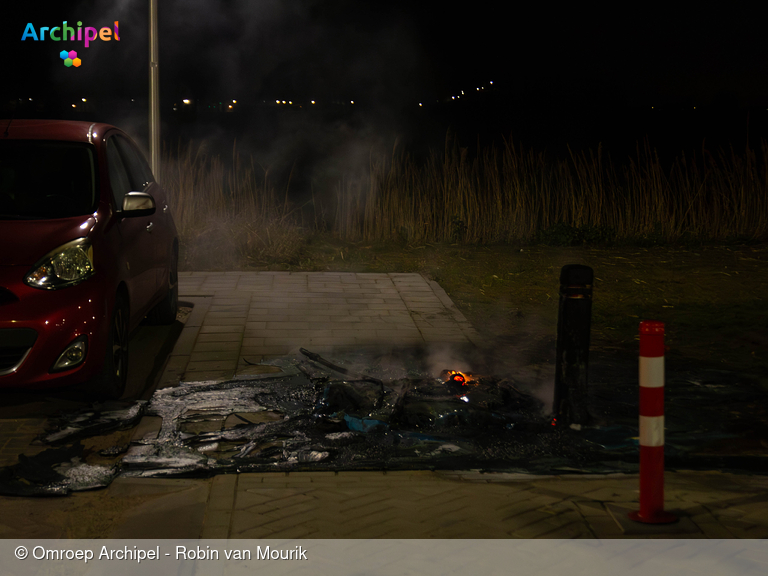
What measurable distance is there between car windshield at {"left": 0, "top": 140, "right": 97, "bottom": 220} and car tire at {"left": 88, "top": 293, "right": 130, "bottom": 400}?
0.67 meters

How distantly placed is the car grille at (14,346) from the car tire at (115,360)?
454 mm

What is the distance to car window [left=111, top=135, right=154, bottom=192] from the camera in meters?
6.01

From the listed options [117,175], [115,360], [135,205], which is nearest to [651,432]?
[115,360]

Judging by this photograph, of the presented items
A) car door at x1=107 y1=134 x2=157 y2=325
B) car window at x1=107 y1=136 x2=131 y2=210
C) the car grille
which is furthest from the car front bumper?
car window at x1=107 y1=136 x2=131 y2=210

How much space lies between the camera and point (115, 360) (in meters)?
4.96

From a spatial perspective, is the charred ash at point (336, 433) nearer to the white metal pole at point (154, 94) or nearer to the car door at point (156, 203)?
the car door at point (156, 203)

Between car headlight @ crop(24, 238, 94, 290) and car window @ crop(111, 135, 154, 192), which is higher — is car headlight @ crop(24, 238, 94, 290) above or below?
below

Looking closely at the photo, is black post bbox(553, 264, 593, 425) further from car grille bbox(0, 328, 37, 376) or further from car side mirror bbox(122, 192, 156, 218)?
car grille bbox(0, 328, 37, 376)

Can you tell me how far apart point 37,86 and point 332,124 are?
645 inches

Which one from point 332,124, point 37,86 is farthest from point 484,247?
point 37,86

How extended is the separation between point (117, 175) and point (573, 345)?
11.1ft

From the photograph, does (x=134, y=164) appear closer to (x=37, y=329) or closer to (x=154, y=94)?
(x=37, y=329)

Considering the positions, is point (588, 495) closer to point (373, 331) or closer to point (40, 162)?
point (373, 331)

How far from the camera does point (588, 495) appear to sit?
11.7 ft
